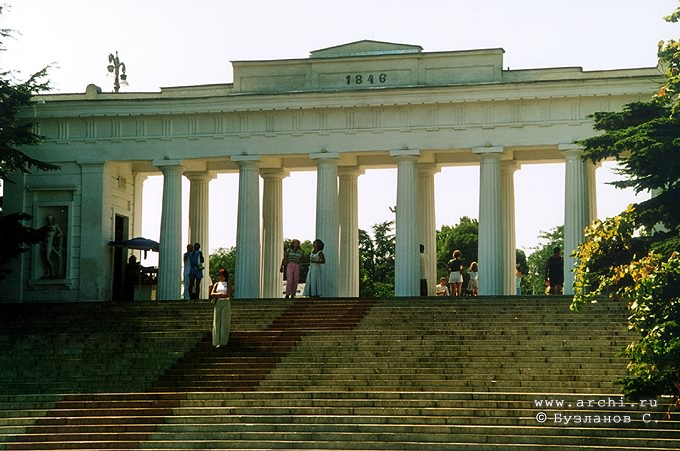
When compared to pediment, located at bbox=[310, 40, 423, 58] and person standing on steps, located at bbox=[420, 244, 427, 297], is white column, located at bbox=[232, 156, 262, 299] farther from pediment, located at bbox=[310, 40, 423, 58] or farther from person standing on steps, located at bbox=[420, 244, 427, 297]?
person standing on steps, located at bbox=[420, 244, 427, 297]

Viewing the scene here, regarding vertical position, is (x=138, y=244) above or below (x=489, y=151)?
below

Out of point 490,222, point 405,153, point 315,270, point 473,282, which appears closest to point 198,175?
point 405,153

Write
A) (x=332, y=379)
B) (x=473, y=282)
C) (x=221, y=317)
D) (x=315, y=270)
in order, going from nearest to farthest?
(x=332, y=379) → (x=221, y=317) → (x=315, y=270) → (x=473, y=282)

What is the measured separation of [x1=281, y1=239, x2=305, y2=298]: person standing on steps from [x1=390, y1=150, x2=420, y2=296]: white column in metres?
4.34

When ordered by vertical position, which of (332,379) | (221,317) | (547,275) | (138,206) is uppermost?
(138,206)

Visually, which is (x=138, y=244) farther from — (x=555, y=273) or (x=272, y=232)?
(x=555, y=273)

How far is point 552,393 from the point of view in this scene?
29.0 metres

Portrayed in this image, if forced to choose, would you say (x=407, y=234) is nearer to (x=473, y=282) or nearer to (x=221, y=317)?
(x=473, y=282)

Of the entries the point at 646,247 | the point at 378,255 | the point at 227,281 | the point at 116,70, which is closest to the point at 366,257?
the point at 378,255

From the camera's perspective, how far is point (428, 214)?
164 ft

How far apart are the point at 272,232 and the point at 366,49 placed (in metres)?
8.01

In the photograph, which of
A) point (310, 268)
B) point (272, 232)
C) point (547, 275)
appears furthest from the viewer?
point (272, 232)

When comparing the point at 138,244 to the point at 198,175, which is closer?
the point at 138,244

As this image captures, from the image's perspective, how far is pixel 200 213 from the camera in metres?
51.8
